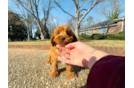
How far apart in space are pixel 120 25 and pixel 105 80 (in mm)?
16437

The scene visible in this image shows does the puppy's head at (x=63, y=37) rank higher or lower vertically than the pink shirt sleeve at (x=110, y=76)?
higher

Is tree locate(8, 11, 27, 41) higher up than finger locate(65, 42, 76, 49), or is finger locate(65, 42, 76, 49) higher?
tree locate(8, 11, 27, 41)

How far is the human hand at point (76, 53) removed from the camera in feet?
3.99

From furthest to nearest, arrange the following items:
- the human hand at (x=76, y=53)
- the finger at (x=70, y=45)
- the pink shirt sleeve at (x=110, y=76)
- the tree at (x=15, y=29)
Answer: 1. the tree at (x=15, y=29)
2. the finger at (x=70, y=45)
3. the human hand at (x=76, y=53)
4. the pink shirt sleeve at (x=110, y=76)

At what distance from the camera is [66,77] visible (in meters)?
1.62

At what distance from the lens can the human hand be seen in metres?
1.22

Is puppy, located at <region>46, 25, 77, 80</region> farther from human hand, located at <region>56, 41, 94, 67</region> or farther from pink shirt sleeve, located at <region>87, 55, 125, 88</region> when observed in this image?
pink shirt sleeve, located at <region>87, 55, 125, 88</region>

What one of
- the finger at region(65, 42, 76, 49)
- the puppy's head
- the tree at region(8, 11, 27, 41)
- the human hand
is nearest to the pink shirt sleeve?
A: the human hand

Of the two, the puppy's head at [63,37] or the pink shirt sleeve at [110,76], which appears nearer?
the pink shirt sleeve at [110,76]

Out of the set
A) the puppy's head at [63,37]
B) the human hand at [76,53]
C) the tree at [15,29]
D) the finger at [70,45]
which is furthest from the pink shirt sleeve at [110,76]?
the tree at [15,29]

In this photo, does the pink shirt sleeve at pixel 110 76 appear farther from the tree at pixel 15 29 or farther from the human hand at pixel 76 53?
the tree at pixel 15 29

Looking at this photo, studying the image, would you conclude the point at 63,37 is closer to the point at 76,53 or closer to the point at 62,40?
the point at 62,40
